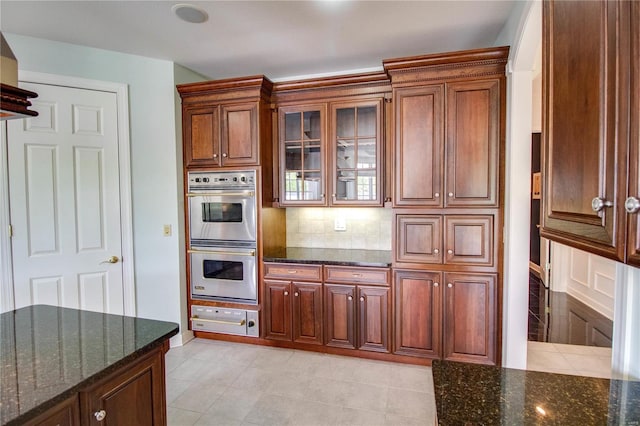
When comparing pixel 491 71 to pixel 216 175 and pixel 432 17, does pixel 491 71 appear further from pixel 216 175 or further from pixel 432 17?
pixel 216 175

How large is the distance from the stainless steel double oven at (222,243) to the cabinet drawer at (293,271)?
14cm

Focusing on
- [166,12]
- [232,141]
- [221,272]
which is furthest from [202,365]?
[166,12]

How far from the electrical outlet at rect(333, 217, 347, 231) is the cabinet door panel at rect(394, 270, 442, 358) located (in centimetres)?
84

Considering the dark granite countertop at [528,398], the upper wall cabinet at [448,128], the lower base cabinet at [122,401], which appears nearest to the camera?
the dark granite countertop at [528,398]

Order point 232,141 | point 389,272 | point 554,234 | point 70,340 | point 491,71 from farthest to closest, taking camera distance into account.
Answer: point 232,141
point 389,272
point 491,71
point 70,340
point 554,234

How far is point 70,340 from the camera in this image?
50.2 inches

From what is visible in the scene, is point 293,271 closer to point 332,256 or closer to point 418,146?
point 332,256

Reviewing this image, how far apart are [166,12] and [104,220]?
1.79 m

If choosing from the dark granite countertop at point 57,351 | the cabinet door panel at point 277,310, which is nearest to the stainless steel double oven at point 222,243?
the cabinet door panel at point 277,310

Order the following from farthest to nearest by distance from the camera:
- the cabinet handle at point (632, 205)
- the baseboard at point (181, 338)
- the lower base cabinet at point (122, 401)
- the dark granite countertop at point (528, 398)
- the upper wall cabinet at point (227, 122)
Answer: the baseboard at point (181, 338)
the upper wall cabinet at point (227, 122)
the lower base cabinet at point (122, 401)
the dark granite countertop at point (528, 398)
the cabinet handle at point (632, 205)

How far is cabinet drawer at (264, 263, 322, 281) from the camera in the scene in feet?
9.71

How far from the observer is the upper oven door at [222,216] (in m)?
3.08

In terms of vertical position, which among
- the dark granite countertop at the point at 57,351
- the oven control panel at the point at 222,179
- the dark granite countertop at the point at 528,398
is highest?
the oven control panel at the point at 222,179

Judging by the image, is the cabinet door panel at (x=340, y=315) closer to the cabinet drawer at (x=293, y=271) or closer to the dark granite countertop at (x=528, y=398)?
the cabinet drawer at (x=293, y=271)
